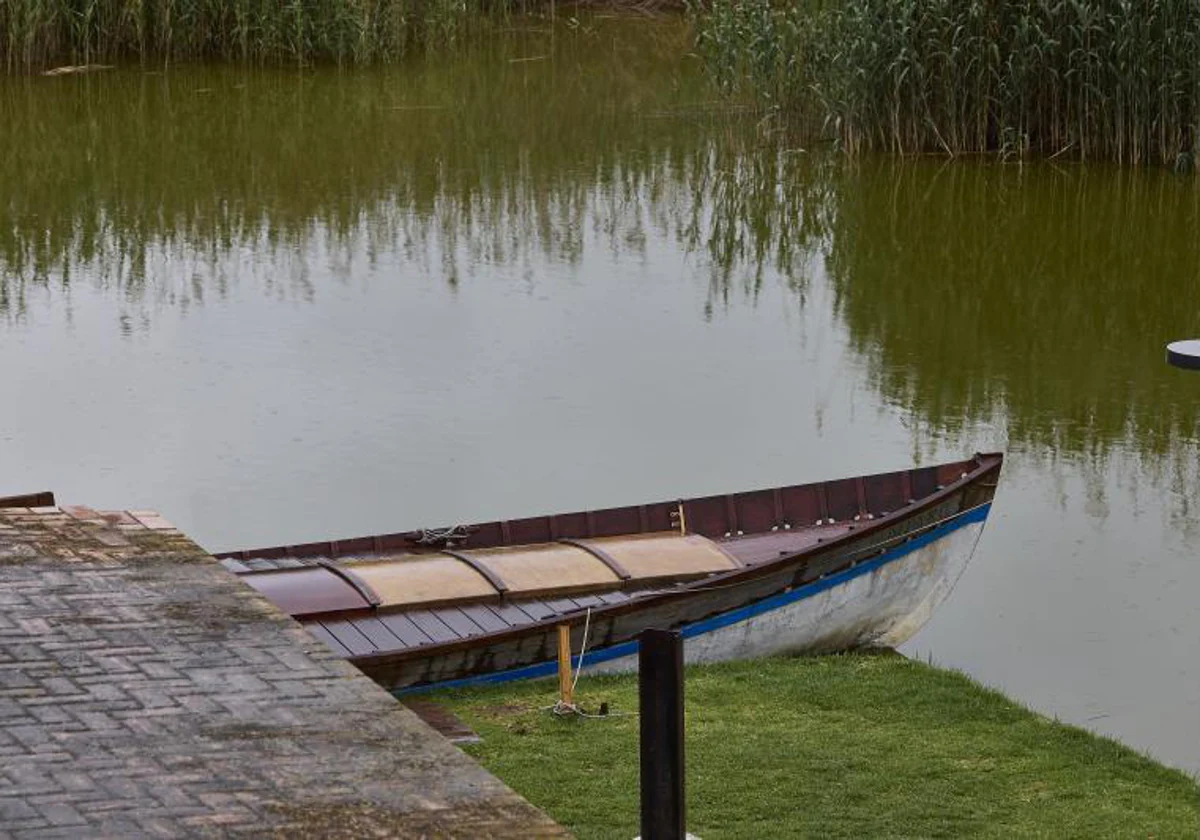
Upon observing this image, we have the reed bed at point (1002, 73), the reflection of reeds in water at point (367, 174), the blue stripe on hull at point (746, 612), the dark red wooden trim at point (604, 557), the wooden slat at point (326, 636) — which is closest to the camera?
the wooden slat at point (326, 636)

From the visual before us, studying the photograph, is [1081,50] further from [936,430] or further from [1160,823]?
[1160,823]

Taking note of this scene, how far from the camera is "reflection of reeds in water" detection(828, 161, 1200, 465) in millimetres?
15531

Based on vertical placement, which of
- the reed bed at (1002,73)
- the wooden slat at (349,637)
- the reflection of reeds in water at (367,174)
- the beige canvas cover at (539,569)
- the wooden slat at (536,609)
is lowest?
the wooden slat at (536,609)

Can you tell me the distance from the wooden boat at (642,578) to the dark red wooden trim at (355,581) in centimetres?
1

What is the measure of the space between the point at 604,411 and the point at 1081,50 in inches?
344

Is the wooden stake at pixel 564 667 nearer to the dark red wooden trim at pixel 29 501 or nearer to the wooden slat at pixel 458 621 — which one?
the wooden slat at pixel 458 621

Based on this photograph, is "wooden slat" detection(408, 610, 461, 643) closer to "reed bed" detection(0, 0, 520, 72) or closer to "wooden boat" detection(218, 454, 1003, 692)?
"wooden boat" detection(218, 454, 1003, 692)

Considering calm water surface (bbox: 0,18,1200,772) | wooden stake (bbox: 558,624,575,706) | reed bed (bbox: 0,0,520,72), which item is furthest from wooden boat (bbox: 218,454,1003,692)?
reed bed (bbox: 0,0,520,72)

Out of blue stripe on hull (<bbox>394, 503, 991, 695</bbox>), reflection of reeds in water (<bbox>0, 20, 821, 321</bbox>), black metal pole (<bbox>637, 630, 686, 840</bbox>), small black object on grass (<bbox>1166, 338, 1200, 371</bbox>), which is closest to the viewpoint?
black metal pole (<bbox>637, 630, 686, 840</bbox>)

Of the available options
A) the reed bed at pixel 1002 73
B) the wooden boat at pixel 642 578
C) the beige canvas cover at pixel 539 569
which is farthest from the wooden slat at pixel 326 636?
the reed bed at pixel 1002 73

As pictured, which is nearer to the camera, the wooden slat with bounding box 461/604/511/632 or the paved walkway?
the paved walkway

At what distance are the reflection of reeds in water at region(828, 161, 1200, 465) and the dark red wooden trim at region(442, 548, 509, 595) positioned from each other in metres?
4.69

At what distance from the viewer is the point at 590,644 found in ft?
34.8

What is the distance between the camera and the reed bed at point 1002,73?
22000 millimetres
